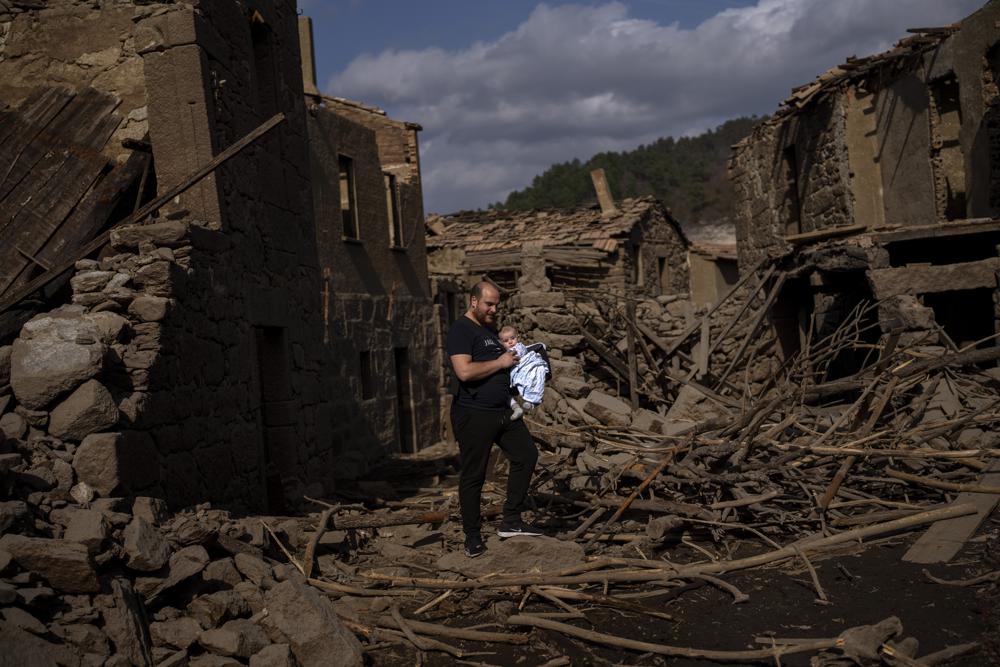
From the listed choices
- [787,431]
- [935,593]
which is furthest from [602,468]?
[935,593]

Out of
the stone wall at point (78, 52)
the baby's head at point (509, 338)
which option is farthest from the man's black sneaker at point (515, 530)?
the stone wall at point (78, 52)

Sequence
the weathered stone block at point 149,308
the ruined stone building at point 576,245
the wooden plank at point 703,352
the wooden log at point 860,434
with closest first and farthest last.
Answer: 1. the weathered stone block at point 149,308
2. the wooden log at point 860,434
3. the wooden plank at point 703,352
4. the ruined stone building at point 576,245

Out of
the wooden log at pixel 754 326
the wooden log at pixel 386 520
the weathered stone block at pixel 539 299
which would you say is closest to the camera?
the wooden log at pixel 386 520

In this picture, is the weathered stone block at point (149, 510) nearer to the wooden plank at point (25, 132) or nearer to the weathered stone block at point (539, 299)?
the wooden plank at point (25, 132)

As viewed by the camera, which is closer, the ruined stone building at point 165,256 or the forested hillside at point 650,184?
the ruined stone building at point 165,256

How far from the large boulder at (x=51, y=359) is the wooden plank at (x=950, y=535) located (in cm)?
501

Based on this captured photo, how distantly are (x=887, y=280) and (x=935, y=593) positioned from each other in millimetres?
7550

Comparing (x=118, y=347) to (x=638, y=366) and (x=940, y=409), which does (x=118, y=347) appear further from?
(x=638, y=366)

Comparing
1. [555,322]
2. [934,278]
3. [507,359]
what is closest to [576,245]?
[555,322]

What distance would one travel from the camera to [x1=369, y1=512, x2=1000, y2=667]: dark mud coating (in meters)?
4.42

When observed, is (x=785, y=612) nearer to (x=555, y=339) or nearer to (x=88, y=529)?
(x=88, y=529)

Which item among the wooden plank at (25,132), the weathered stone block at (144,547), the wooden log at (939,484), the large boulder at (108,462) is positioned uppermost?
the wooden plank at (25,132)

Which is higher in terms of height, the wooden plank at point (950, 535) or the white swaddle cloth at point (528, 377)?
the white swaddle cloth at point (528, 377)

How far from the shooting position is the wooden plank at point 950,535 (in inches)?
215
